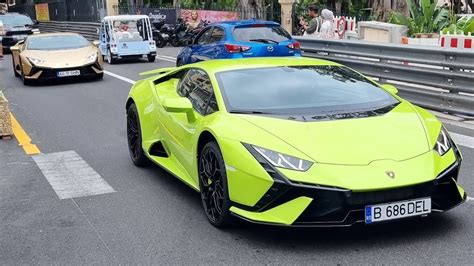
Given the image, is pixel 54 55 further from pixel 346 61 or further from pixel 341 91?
pixel 341 91

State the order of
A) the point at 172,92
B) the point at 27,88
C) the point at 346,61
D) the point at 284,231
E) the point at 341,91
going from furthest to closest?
1. the point at 27,88
2. the point at 346,61
3. the point at 172,92
4. the point at 341,91
5. the point at 284,231

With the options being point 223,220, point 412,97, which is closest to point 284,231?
point 223,220

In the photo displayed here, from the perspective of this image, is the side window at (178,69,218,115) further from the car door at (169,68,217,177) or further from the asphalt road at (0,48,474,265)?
the asphalt road at (0,48,474,265)

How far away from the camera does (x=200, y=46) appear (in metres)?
15.4

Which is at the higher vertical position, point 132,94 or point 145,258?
point 132,94

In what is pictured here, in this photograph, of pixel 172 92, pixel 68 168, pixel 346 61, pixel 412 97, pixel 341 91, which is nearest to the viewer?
pixel 341 91

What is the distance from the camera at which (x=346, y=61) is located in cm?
1244

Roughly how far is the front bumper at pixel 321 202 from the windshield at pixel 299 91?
98 cm

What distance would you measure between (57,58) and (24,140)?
759 centimetres

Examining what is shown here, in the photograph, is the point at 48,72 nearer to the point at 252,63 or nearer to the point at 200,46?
the point at 200,46

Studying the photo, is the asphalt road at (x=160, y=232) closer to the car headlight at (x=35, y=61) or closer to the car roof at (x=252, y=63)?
the car roof at (x=252, y=63)

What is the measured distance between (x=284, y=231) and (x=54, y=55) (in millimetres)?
13016

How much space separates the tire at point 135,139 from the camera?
7320 mm

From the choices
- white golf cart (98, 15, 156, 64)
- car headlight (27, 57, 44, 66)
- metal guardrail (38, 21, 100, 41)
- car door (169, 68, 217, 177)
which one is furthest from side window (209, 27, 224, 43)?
metal guardrail (38, 21, 100, 41)
